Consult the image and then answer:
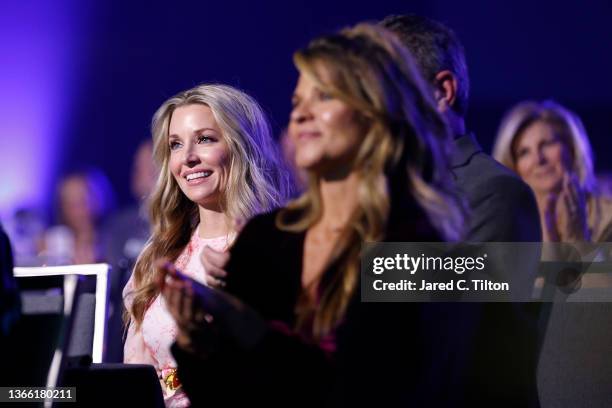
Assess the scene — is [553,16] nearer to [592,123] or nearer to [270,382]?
[592,123]

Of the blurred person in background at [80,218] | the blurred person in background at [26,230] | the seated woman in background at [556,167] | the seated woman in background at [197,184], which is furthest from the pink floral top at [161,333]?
the blurred person in background at [26,230]

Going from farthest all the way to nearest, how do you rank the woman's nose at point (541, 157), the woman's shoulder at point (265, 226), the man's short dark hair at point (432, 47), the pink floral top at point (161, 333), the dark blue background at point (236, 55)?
the dark blue background at point (236, 55) < the woman's nose at point (541, 157) < the pink floral top at point (161, 333) < the man's short dark hair at point (432, 47) < the woman's shoulder at point (265, 226)

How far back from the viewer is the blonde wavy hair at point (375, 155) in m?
1.50

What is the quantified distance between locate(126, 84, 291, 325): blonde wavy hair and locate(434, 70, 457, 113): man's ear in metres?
0.75

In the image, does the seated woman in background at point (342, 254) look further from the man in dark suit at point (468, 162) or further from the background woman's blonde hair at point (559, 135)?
the background woman's blonde hair at point (559, 135)

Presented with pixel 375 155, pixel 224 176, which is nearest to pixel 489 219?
pixel 375 155

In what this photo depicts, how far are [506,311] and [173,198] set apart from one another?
121 centimetres

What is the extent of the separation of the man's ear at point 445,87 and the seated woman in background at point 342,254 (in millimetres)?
633

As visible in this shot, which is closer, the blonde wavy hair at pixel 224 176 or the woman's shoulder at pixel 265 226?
the woman's shoulder at pixel 265 226

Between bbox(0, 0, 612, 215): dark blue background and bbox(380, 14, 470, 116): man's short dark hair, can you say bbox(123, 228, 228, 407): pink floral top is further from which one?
bbox(0, 0, 612, 215): dark blue background

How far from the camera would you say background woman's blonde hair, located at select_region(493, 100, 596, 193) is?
143 inches

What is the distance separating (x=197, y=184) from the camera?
2713 millimetres

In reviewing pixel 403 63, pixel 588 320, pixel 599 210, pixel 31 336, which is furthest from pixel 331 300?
pixel 599 210

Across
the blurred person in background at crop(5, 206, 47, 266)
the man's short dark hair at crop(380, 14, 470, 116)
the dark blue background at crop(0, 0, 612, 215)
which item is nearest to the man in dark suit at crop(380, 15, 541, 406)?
the man's short dark hair at crop(380, 14, 470, 116)
